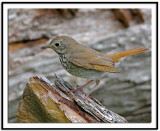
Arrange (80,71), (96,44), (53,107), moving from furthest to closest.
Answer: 1. (96,44)
2. (80,71)
3. (53,107)

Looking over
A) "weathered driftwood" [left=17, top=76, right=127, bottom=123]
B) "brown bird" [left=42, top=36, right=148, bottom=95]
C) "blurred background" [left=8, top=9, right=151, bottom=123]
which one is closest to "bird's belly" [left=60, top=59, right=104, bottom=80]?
"brown bird" [left=42, top=36, right=148, bottom=95]

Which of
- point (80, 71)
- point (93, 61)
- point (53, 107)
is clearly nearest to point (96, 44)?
point (93, 61)

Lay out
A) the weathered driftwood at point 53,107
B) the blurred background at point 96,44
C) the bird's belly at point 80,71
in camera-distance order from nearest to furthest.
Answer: the weathered driftwood at point 53,107 < the bird's belly at point 80,71 < the blurred background at point 96,44

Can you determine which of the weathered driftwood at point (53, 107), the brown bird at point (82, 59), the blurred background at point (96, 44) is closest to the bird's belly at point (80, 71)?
the brown bird at point (82, 59)

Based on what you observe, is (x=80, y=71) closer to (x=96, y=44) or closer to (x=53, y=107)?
(x=53, y=107)

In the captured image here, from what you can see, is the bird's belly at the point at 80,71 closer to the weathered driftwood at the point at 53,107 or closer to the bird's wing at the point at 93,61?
the bird's wing at the point at 93,61

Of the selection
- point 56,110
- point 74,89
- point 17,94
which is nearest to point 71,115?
point 56,110

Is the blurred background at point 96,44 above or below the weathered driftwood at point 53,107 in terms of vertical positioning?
above
